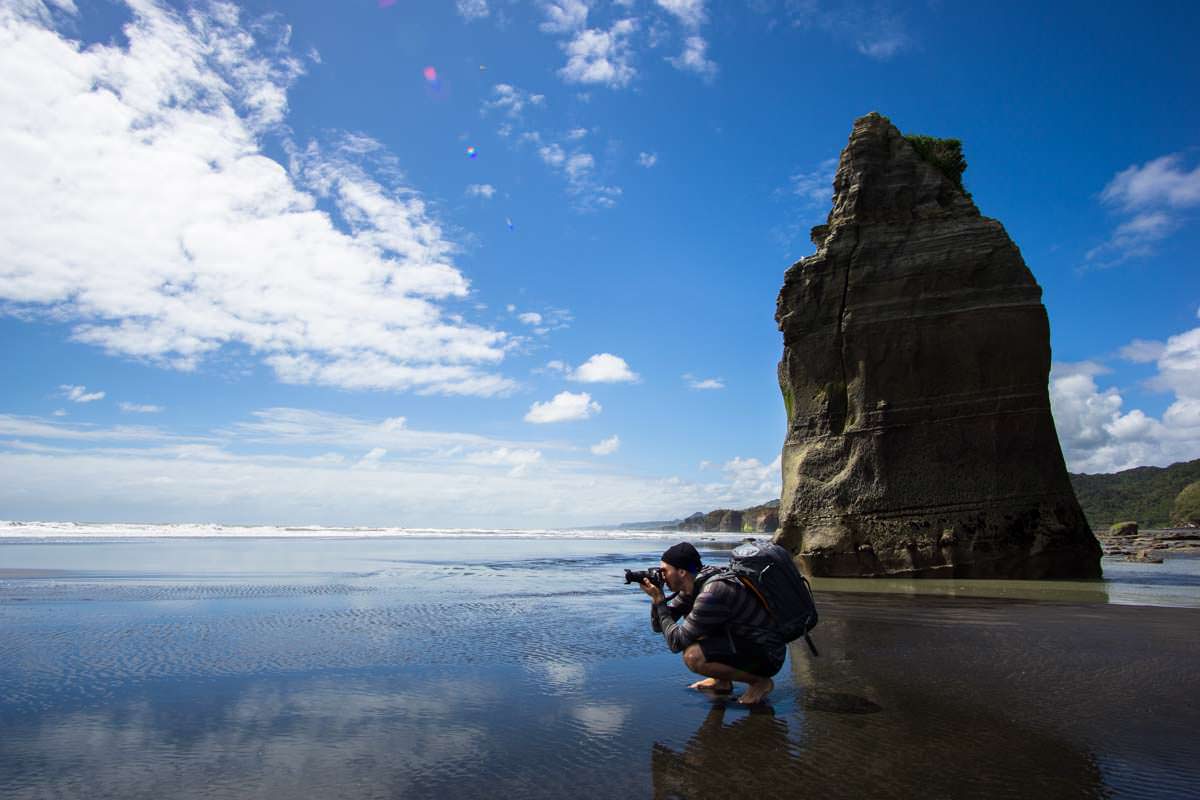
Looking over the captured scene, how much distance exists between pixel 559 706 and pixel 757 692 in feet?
5.04

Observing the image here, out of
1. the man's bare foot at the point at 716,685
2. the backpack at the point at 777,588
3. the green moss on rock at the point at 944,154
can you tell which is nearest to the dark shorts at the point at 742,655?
the backpack at the point at 777,588

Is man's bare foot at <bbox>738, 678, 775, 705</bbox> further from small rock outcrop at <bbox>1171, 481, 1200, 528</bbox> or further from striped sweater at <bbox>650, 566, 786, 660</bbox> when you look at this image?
small rock outcrop at <bbox>1171, 481, 1200, 528</bbox>

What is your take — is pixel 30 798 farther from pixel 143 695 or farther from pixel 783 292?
pixel 783 292

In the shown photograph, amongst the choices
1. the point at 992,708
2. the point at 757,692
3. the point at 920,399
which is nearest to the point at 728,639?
the point at 757,692

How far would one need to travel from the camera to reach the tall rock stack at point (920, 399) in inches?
584

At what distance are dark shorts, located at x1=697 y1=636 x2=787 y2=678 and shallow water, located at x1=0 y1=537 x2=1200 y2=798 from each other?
29cm

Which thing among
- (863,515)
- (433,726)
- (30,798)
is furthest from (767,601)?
(863,515)

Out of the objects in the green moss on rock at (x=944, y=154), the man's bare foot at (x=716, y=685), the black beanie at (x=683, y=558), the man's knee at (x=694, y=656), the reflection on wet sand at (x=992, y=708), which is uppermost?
the green moss on rock at (x=944, y=154)

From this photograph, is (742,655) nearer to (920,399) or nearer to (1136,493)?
(920,399)

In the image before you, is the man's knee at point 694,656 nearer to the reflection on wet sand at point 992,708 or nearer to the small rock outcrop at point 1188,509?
the reflection on wet sand at point 992,708

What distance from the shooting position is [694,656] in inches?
220

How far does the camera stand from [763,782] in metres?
3.82

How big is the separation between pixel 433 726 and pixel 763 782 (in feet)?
7.53

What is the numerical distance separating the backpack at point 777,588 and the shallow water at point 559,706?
23.5 inches
